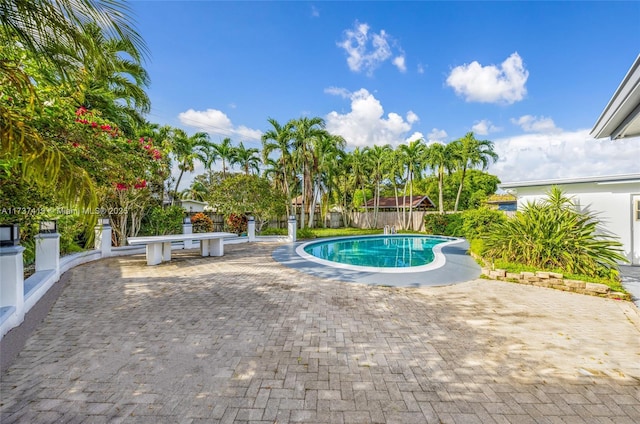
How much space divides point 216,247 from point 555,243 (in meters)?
11.4

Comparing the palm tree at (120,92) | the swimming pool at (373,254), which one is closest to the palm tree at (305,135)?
the swimming pool at (373,254)

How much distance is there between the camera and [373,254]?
45.0 feet

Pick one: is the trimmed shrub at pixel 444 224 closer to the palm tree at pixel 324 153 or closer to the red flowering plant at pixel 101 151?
the palm tree at pixel 324 153

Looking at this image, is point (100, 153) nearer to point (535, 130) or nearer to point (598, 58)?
point (598, 58)

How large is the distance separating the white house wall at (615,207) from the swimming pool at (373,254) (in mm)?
5008

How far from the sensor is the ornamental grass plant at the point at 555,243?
22.5ft

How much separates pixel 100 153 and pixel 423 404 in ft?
25.9

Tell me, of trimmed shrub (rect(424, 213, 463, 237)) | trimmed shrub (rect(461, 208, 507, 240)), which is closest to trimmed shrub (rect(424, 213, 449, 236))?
trimmed shrub (rect(424, 213, 463, 237))

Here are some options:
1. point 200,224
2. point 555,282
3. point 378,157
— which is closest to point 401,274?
point 555,282

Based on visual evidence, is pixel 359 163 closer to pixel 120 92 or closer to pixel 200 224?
pixel 200 224

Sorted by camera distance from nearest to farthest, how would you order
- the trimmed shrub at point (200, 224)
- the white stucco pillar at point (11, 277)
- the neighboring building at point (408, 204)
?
1. the white stucco pillar at point (11, 277)
2. the trimmed shrub at point (200, 224)
3. the neighboring building at point (408, 204)

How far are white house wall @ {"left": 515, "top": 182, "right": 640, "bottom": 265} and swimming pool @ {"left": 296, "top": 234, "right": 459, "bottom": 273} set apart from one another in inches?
197

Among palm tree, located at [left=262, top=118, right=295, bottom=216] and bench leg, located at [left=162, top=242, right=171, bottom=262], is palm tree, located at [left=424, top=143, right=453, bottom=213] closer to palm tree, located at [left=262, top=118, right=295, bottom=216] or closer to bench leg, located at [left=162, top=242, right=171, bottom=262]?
palm tree, located at [left=262, top=118, right=295, bottom=216]

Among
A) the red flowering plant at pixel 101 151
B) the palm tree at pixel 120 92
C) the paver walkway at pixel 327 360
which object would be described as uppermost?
the palm tree at pixel 120 92
